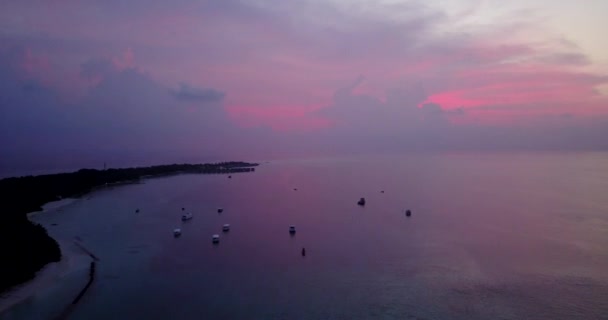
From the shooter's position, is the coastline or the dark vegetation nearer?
the coastline

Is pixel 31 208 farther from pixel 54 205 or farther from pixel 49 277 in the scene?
pixel 49 277

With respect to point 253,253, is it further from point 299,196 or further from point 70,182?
point 70,182

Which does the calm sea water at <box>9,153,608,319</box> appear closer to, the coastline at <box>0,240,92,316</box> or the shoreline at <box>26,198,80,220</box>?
the coastline at <box>0,240,92,316</box>

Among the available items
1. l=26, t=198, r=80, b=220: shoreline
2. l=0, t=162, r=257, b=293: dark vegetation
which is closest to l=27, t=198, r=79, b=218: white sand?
l=26, t=198, r=80, b=220: shoreline

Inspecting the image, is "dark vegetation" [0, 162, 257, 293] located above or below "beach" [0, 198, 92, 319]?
above

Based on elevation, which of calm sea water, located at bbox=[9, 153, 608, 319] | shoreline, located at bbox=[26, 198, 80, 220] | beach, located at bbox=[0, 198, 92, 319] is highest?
shoreline, located at bbox=[26, 198, 80, 220]

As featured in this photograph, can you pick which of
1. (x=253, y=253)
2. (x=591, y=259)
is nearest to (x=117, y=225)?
(x=253, y=253)
